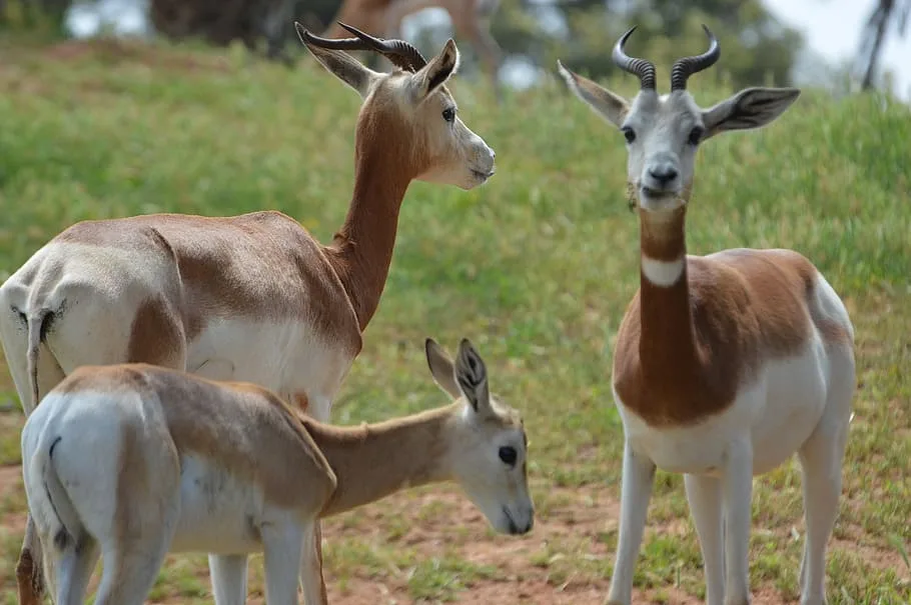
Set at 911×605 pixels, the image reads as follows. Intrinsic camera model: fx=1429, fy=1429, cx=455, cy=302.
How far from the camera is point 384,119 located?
5.80 m

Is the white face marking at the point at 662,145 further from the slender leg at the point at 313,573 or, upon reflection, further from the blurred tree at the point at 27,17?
the blurred tree at the point at 27,17

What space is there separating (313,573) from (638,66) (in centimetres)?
220

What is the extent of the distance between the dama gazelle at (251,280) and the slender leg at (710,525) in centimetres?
140

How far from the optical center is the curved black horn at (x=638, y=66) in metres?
4.92

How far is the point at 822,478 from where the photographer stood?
17.2 feet

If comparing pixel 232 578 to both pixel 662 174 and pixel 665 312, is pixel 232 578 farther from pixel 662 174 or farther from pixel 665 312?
pixel 662 174

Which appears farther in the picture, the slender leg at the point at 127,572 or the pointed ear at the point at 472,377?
the pointed ear at the point at 472,377

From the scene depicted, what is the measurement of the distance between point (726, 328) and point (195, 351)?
180 cm

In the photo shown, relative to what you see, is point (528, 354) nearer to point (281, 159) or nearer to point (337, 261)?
point (337, 261)

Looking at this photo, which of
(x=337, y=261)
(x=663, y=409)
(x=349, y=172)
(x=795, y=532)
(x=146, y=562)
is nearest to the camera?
(x=146, y=562)

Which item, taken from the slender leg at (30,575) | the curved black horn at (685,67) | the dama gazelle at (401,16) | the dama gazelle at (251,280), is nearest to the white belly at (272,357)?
the dama gazelle at (251,280)

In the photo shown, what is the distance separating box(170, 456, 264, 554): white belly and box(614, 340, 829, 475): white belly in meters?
1.33

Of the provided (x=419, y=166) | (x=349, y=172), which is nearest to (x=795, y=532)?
(x=419, y=166)

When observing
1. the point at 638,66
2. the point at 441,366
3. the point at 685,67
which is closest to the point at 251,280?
the point at 441,366
